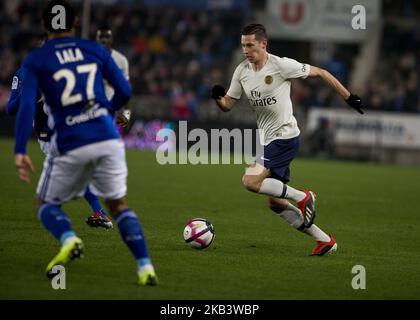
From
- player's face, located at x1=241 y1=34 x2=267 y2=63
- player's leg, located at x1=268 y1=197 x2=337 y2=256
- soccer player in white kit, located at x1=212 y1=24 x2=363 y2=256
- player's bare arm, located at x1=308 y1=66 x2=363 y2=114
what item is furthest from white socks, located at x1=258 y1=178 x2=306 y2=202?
player's face, located at x1=241 y1=34 x2=267 y2=63

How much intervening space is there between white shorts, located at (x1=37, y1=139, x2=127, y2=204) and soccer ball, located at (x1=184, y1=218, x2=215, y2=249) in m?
2.39

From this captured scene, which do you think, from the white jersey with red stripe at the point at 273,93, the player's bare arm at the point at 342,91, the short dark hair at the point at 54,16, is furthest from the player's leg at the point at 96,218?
the short dark hair at the point at 54,16

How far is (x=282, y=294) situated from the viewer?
7160mm

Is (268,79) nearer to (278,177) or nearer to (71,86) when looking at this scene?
(278,177)

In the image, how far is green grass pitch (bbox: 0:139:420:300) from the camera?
7227 millimetres

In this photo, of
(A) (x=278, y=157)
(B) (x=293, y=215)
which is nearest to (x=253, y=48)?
(A) (x=278, y=157)

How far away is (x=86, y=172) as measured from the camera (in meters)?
7.13

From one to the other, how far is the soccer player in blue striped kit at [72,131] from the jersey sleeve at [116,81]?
1cm

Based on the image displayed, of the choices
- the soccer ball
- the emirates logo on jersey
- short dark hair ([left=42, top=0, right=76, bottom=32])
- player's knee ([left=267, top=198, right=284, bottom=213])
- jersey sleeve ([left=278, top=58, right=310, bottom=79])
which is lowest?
the soccer ball

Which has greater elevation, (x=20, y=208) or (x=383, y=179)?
(x=20, y=208)

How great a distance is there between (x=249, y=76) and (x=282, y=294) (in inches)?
137

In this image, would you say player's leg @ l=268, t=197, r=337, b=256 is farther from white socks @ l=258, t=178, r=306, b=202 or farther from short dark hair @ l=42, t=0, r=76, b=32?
short dark hair @ l=42, t=0, r=76, b=32

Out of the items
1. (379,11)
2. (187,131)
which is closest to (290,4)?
(379,11)
